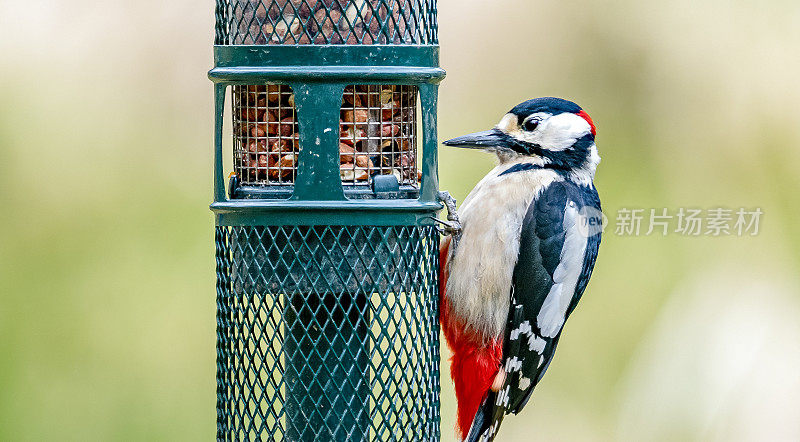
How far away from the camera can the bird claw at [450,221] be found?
407 cm

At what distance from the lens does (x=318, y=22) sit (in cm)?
350

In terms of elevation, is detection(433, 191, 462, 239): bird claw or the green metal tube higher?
detection(433, 191, 462, 239): bird claw

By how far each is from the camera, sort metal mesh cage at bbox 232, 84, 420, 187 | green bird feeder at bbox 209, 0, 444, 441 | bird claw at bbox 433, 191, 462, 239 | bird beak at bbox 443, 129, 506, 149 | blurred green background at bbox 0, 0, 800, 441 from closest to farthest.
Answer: green bird feeder at bbox 209, 0, 444, 441 < metal mesh cage at bbox 232, 84, 420, 187 < bird claw at bbox 433, 191, 462, 239 < bird beak at bbox 443, 129, 506, 149 < blurred green background at bbox 0, 0, 800, 441

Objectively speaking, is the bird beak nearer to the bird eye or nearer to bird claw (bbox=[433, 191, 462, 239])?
the bird eye

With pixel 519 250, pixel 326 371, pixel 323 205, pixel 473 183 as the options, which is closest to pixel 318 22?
pixel 323 205

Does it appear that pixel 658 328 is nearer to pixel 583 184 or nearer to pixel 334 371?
pixel 583 184

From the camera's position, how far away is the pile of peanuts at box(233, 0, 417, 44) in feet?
11.5

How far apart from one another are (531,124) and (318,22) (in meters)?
1.09

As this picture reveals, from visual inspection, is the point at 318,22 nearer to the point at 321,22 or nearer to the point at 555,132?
the point at 321,22

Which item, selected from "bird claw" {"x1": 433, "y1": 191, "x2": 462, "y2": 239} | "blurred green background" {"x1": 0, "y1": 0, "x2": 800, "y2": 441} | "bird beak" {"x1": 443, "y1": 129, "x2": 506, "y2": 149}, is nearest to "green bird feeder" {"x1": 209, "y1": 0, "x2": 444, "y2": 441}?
"bird claw" {"x1": 433, "y1": 191, "x2": 462, "y2": 239}

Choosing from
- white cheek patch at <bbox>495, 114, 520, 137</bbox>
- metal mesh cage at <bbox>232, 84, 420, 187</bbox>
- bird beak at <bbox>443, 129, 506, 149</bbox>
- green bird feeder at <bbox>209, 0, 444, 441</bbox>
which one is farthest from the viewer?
white cheek patch at <bbox>495, 114, 520, 137</bbox>

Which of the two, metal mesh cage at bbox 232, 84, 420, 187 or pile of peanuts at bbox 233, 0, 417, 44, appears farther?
metal mesh cage at bbox 232, 84, 420, 187

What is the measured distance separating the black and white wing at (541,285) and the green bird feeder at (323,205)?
704 millimetres

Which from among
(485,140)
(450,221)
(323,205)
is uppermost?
(485,140)
